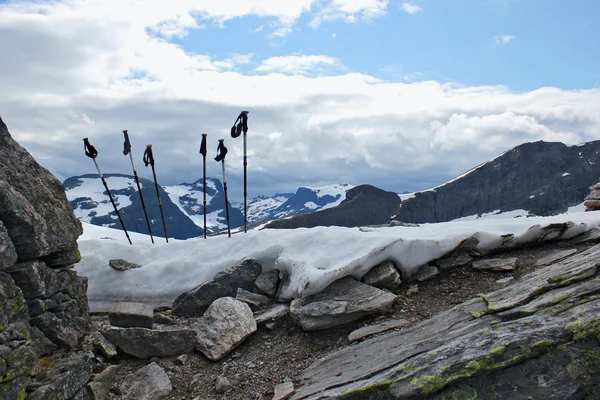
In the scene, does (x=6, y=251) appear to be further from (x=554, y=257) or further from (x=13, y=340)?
(x=554, y=257)

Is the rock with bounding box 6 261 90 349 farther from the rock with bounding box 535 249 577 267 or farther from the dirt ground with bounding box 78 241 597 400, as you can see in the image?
the rock with bounding box 535 249 577 267

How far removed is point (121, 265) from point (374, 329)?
382 inches

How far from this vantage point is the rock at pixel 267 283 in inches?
566

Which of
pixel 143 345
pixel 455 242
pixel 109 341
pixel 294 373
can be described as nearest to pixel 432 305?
pixel 455 242

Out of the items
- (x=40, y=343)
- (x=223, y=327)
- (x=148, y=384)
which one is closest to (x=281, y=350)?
(x=223, y=327)

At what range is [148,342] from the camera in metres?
11.4

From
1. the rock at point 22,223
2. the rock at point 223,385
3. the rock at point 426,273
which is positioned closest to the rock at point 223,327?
the rock at point 223,385

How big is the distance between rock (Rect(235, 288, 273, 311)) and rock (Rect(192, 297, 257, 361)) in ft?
2.56

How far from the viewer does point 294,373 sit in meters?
10.4

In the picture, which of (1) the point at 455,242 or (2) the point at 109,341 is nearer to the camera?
(2) the point at 109,341

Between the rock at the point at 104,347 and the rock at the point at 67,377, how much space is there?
0.70 metres

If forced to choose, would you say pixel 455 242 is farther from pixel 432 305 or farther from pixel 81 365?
pixel 81 365

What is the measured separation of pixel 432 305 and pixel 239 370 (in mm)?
5419

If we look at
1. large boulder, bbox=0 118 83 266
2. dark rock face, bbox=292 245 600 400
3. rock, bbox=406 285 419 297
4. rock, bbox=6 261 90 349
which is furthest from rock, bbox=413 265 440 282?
large boulder, bbox=0 118 83 266
